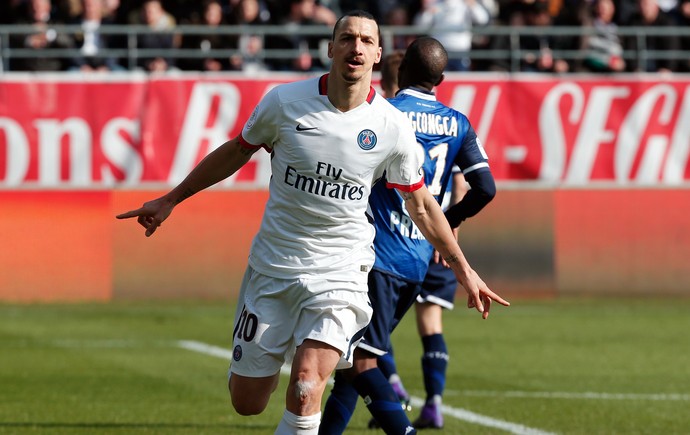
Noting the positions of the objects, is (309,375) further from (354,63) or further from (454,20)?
(454,20)

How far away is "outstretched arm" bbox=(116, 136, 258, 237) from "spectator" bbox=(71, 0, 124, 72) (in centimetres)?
1204

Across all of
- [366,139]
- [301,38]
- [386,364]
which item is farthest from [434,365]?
[301,38]

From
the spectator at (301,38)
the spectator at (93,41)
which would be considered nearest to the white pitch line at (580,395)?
the spectator at (301,38)

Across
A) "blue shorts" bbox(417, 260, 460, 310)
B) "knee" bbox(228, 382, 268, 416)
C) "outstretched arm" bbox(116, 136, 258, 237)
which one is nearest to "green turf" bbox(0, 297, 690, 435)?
"blue shorts" bbox(417, 260, 460, 310)

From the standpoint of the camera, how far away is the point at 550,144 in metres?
18.5

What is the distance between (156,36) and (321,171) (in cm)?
1289

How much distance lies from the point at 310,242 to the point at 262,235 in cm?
29

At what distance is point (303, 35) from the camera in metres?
19.2

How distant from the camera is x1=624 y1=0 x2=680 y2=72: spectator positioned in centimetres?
1958

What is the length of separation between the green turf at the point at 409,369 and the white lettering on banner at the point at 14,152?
174 centimetres

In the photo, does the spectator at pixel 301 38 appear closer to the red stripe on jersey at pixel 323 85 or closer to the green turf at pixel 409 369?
the green turf at pixel 409 369

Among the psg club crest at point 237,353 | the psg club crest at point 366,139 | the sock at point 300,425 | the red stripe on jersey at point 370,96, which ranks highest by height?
the red stripe on jersey at point 370,96

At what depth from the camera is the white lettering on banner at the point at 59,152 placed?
17734mm

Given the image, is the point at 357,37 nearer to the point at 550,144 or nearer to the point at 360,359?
the point at 360,359
